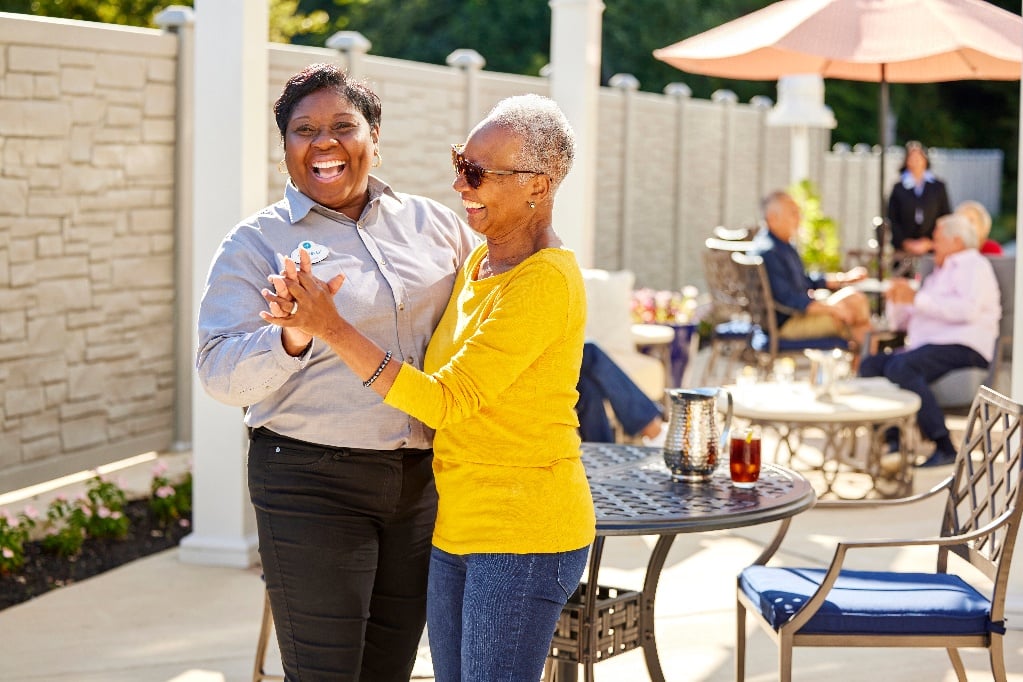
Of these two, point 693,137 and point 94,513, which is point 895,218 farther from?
point 94,513

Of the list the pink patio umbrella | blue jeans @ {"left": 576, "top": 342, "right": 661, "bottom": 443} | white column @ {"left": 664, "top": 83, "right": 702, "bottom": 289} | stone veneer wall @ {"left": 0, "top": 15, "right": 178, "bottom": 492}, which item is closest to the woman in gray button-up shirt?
blue jeans @ {"left": 576, "top": 342, "right": 661, "bottom": 443}

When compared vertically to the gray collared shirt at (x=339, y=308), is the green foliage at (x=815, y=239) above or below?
above

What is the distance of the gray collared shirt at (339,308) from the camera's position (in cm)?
245

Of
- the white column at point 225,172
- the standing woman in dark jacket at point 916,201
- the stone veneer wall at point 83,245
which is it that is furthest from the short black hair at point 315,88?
the standing woman in dark jacket at point 916,201

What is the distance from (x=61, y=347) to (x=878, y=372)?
14.7 ft

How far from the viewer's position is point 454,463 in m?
2.44

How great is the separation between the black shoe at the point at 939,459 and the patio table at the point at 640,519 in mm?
3868

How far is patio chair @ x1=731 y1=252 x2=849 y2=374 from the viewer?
843cm

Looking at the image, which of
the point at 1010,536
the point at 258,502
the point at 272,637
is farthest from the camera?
the point at 272,637

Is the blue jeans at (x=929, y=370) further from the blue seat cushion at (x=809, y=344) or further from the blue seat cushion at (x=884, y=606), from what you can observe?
the blue seat cushion at (x=884, y=606)

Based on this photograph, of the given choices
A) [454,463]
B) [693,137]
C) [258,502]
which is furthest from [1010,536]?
[693,137]

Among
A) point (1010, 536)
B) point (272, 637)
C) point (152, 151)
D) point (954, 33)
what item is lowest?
point (272, 637)

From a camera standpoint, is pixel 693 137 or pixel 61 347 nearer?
pixel 61 347

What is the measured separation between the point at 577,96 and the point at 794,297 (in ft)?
6.43
